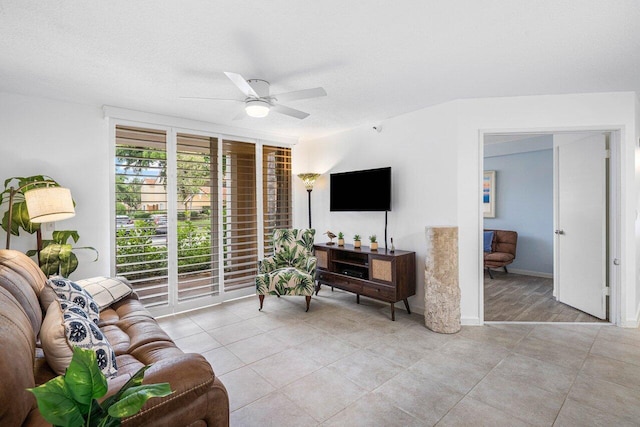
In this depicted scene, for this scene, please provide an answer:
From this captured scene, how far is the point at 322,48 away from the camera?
2.35 m

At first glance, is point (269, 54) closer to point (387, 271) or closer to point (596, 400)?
point (387, 271)

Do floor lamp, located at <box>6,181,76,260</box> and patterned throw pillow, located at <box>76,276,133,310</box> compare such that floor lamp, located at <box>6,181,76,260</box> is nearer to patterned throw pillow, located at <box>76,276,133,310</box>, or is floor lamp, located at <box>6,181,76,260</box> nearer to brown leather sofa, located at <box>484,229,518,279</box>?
patterned throw pillow, located at <box>76,276,133,310</box>

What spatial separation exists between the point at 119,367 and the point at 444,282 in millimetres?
2873

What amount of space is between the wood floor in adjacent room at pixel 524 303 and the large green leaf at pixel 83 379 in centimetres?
385

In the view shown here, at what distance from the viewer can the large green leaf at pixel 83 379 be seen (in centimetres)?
76

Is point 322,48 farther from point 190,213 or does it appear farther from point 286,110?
point 190,213

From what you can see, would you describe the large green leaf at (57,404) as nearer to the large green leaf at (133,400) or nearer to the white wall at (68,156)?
the large green leaf at (133,400)

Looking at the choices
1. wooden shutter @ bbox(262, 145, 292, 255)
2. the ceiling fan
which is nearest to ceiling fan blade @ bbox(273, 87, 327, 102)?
the ceiling fan

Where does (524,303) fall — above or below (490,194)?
below

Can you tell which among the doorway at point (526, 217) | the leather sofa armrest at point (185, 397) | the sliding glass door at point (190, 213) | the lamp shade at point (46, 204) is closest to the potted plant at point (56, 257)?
the lamp shade at point (46, 204)

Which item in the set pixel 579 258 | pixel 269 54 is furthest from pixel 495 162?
pixel 269 54

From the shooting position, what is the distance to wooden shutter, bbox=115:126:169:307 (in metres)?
3.68

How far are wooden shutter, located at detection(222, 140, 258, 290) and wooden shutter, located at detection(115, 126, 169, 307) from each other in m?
0.82

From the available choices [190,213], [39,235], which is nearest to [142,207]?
[190,213]
